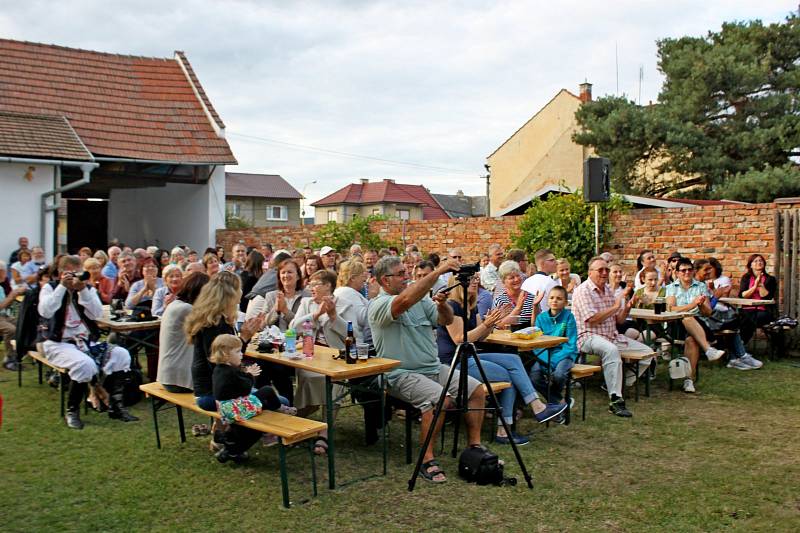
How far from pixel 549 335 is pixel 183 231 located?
1449 cm

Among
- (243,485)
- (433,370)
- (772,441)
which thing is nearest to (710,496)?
(772,441)

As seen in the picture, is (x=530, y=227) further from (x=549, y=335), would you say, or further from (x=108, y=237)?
(x=108, y=237)

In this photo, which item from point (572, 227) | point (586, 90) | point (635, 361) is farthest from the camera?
point (586, 90)

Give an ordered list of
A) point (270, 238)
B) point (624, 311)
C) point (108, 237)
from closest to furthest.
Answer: point (624, 311)
point (270, 238)
point (108, 237)

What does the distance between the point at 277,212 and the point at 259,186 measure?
7.98ft

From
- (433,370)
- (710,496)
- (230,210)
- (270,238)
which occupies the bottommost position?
(710,496)

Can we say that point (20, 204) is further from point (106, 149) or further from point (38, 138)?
point (106, 149)

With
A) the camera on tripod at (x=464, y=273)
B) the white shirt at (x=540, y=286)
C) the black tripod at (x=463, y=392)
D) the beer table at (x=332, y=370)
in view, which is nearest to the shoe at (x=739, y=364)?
the white shirt at (x=540, y=286)

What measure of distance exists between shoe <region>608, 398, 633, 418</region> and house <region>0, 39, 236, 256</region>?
11576 millimetres

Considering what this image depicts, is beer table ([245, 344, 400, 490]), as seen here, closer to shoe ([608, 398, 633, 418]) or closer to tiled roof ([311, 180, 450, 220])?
shoe ([608, 398, 633, 418])

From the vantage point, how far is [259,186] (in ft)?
171

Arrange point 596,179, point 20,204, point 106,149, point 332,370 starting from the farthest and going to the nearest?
1. point 106,149
2. point 20,204
3. point 596,179
4. point 332,370

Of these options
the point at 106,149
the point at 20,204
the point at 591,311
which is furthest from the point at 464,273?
the point at 106,149

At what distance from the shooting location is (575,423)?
20.4 feet
